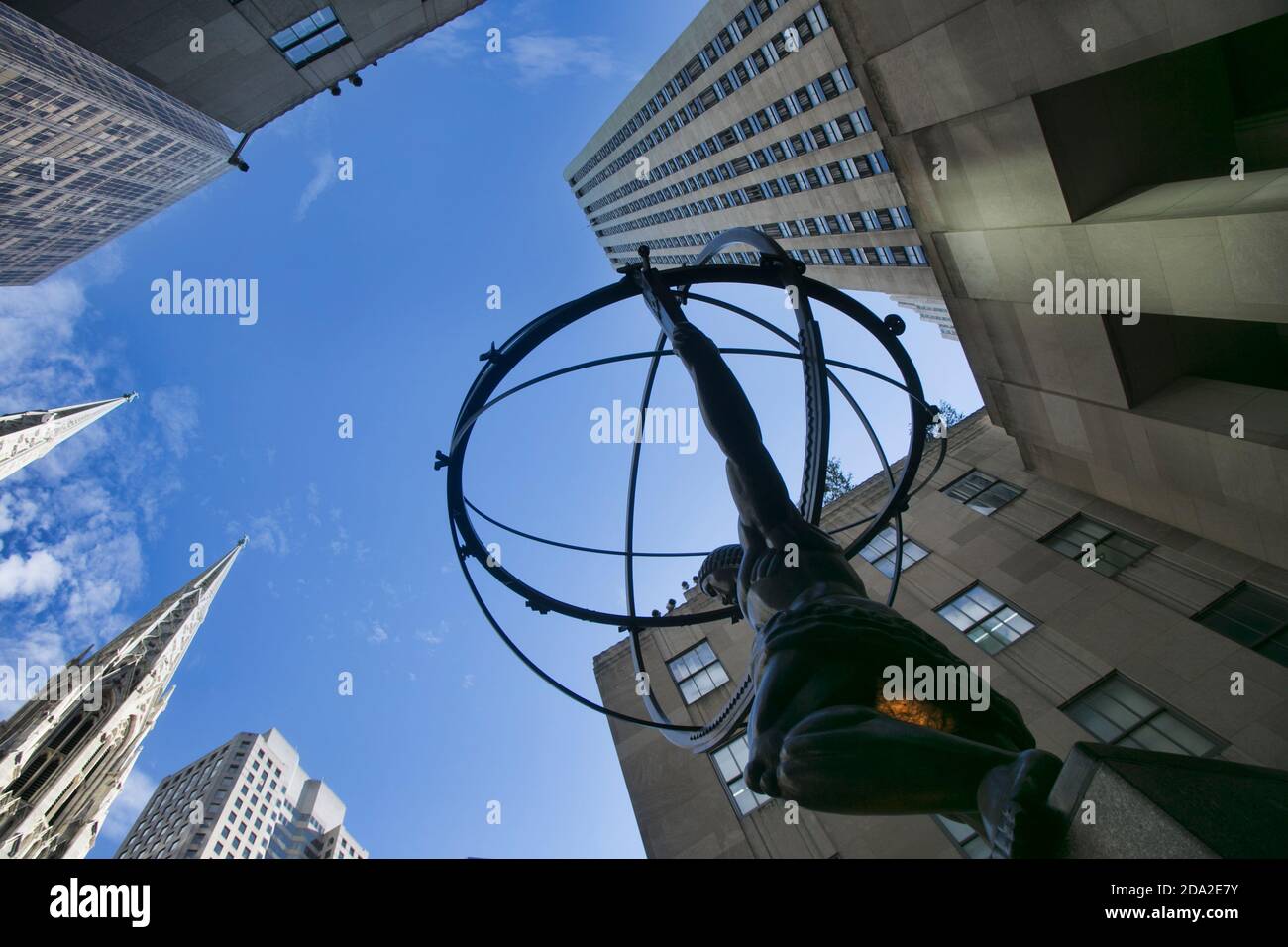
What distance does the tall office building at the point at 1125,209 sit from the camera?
9938mm

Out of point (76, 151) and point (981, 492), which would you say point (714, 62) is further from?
point (76, 151)

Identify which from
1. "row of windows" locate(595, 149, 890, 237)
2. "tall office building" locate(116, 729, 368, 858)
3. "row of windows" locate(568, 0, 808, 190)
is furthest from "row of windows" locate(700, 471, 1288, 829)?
"tall office building" locate(116, 729, 368, 858)

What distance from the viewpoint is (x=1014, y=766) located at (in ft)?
11.4

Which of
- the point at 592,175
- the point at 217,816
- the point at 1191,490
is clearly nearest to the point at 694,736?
the point at 1191,490

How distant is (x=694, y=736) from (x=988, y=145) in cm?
1308

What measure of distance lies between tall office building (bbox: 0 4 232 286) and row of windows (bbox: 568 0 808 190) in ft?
98.0

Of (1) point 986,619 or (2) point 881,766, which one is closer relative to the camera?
(2) point 881,766

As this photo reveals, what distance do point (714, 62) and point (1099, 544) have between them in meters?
38.4

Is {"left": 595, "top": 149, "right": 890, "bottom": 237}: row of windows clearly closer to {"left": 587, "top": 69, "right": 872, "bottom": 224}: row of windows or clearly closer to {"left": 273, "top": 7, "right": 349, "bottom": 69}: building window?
{"left": 587, "top": 69, "right": 872, "bottom": 224}: row of windows

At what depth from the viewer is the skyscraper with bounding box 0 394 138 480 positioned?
59.0m

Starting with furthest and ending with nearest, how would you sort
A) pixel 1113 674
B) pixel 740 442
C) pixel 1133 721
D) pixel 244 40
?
1. pixel 244 40
2. pixel 1113 674
3. pixel 1133 721
4. pixel 740 442

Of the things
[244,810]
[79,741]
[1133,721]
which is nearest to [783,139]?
[1133,721]

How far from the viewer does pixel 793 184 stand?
1480 inches

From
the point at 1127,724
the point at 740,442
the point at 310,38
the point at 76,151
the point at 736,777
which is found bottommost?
the point at 736,777
